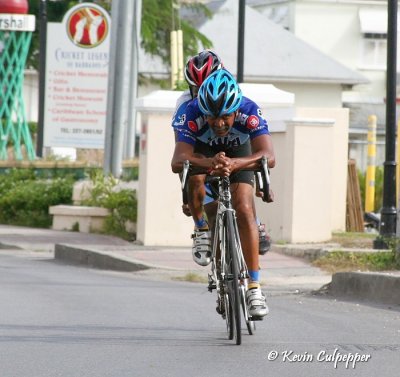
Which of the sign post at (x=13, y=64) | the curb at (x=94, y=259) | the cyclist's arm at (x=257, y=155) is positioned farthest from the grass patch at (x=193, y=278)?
the sign post at (x=13, y=64)

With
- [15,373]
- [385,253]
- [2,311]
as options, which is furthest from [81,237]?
[15,373]

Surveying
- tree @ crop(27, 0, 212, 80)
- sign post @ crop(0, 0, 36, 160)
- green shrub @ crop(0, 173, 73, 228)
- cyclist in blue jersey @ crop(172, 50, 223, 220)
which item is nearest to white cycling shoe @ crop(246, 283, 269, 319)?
cyclist in blue jersey @ crop(172, 50, 223, 220)

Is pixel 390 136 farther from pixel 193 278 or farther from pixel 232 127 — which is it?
pixel 232 127

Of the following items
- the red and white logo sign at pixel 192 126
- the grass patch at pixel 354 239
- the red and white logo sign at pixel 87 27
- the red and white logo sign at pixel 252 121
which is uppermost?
the red and white logo sign at pixel 87 27

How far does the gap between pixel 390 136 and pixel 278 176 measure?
5.09ft

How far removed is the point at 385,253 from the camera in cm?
1477

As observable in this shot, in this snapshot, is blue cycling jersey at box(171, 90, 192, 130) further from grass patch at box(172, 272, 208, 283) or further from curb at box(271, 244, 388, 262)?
curb at box(271, 244, 388, 262)

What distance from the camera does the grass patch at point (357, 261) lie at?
14205 millimetres

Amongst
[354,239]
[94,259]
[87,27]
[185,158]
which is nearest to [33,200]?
[94,259]

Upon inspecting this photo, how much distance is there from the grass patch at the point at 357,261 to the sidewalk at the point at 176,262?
17cm

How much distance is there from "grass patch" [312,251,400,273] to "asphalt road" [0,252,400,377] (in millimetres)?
1287

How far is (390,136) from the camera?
57.3 feet

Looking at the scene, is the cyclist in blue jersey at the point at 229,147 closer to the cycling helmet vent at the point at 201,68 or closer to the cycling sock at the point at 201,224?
the cycling sock at the point at 201,224

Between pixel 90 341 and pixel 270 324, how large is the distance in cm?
168
